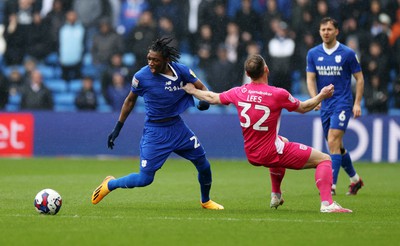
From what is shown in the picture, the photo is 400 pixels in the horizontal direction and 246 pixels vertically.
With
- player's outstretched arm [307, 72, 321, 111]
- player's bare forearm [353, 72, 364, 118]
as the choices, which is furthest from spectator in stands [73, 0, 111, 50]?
player's bare forearm [353, 72, 364, 118]

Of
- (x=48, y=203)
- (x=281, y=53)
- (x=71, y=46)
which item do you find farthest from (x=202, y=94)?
(x=71, y=46)

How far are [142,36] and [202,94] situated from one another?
40.9 ft

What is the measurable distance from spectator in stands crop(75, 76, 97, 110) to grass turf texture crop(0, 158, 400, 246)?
5.29 m

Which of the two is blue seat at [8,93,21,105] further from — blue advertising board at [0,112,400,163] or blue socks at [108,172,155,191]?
blue socks at [108,172,155,191]

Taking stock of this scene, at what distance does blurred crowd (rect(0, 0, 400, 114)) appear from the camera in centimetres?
2178

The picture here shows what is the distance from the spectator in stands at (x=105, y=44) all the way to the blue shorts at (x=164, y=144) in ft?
40.2

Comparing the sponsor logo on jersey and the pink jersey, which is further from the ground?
the sponsor logo on jersey

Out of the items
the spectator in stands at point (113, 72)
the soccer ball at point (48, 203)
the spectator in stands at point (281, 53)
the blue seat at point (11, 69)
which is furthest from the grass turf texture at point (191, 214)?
the blue seat at point (11, 69)

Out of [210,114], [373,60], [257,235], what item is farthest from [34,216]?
[373,60]

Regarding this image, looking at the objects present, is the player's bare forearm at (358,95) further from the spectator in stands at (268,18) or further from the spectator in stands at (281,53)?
the spectator in stands at (268,18)

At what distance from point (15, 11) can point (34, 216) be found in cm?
1528

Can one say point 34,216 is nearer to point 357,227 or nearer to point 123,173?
point 357,227

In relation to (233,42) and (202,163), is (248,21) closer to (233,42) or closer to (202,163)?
(233,42)

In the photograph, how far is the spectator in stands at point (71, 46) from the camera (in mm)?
23562
